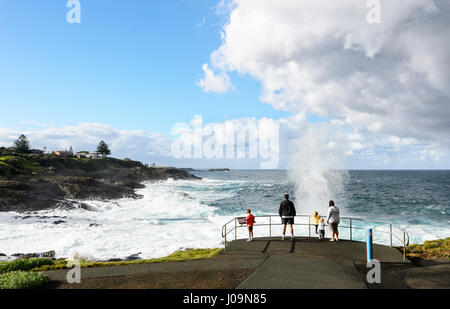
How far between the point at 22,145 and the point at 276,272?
11668 cm

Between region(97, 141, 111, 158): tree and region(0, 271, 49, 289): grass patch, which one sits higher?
region(97, 141, 111, 158): tree

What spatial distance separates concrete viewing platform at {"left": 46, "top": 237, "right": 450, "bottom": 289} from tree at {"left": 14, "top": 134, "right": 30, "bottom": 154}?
361ft

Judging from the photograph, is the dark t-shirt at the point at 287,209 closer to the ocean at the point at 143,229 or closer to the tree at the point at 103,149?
the ocean at the point at 143,229

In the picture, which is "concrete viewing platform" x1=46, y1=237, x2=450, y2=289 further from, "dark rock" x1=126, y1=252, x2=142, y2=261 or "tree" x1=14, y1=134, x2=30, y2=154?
"tree" x1=14, y1=134, x2=30, y2=154

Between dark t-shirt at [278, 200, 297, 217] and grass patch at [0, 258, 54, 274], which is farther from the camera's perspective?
dark t-shirt at [278, 200, 297, 217]

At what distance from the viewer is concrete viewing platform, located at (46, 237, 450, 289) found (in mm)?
7938

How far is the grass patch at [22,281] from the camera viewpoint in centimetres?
793

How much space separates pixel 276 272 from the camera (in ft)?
29.0

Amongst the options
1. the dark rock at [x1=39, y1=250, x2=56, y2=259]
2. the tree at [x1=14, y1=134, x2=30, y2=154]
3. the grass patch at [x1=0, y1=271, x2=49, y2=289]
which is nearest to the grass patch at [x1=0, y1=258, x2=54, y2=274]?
the grass patch at [x1=0, y1=271, x2=49, y2=289]

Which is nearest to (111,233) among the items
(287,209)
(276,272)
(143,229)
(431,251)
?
(143,229)

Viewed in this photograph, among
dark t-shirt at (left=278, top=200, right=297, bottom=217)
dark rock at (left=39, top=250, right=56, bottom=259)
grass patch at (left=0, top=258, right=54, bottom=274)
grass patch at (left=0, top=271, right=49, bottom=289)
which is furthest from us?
dark rock at (left=39, top=250, right=56, bottom=259)
